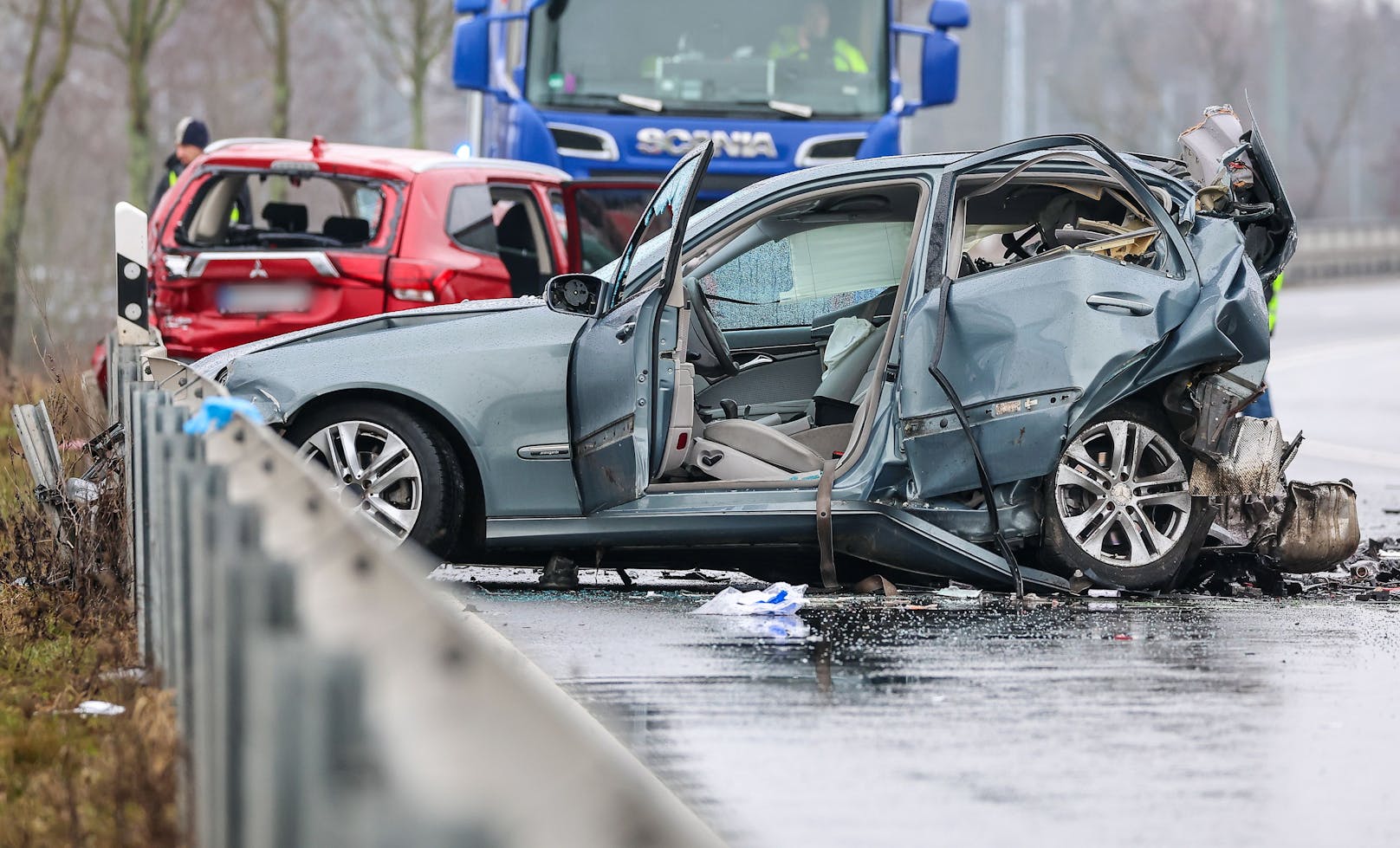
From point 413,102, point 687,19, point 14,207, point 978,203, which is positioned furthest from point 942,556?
point 413,102

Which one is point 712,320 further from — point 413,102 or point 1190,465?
point 413,102

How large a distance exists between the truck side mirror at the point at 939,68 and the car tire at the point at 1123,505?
318 inches

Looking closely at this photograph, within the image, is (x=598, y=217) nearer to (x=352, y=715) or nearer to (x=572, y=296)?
(x=572, y=296)

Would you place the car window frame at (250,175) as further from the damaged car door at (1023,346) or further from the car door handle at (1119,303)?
the car door handle at (1119,303)

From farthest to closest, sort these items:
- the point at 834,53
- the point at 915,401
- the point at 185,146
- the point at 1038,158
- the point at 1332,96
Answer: the point at 1332,96 < the point at 834,53 < the point at 185,146 < the point at 1038,158 < the point at 915,401

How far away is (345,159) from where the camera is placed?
11.3 metres

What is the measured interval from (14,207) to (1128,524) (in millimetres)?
13580

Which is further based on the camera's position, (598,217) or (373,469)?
(598,217)

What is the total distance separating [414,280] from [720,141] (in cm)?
450

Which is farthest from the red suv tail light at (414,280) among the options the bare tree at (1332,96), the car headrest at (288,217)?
the bare tree at (1332,96)

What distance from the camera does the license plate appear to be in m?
10.8

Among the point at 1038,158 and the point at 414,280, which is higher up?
the point at 1038,158

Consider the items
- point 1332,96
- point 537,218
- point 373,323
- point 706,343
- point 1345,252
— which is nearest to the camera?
point 373,323

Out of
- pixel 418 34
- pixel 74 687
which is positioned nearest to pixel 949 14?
pixel 74 687
